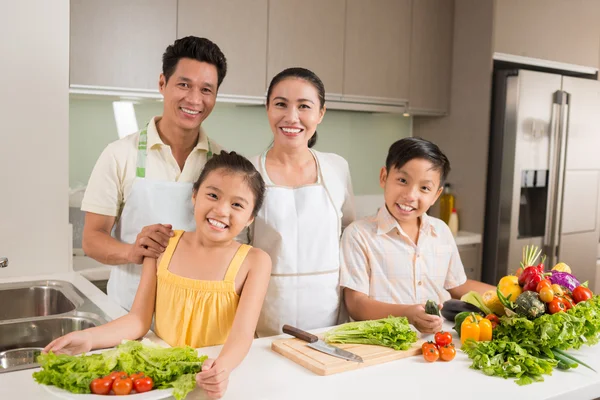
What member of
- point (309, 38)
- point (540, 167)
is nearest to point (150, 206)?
point (309, 38)

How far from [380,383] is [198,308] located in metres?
0.47

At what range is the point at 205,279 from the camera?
1487 millimetres

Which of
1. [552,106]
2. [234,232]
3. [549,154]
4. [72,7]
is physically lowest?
[234,232]

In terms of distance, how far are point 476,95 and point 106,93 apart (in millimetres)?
2068

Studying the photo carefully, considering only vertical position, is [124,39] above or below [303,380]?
above

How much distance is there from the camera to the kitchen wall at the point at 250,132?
294cm

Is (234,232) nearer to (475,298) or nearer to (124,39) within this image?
(475,298)

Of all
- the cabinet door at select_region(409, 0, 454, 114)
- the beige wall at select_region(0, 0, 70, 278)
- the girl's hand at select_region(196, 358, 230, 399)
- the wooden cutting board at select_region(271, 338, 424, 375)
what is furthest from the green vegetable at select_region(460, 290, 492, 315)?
the cabinet door at select_region(409, 0, 454, 114)

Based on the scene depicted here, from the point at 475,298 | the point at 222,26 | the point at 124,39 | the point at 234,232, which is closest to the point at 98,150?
the point at 124,39

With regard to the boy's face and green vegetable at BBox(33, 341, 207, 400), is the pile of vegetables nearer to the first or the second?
the boy's face

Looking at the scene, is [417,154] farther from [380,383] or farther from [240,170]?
[380,383]

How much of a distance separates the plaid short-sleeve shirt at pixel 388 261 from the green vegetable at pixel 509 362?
407 mm

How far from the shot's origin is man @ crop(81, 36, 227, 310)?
1.78 m

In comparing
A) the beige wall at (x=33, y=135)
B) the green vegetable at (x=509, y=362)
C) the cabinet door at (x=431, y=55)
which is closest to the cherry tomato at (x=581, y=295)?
the green vegetable at (x=509, y=362)
